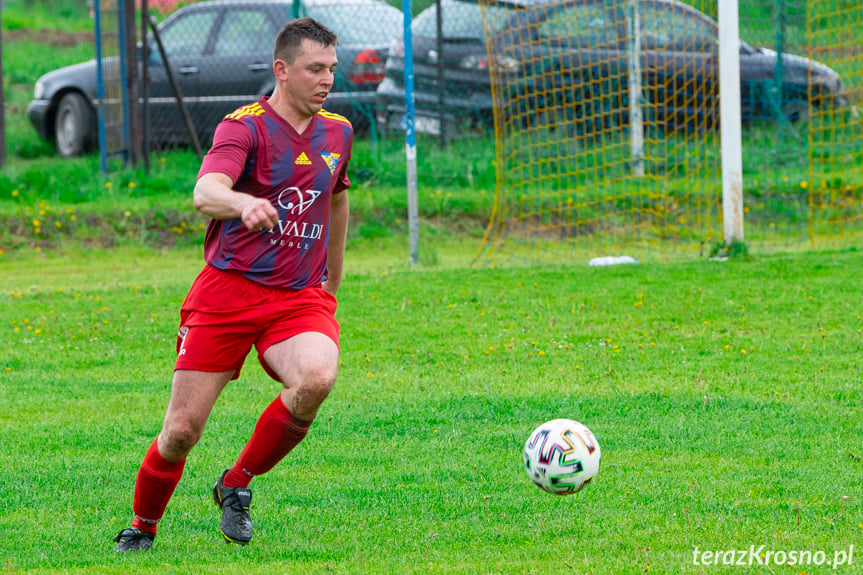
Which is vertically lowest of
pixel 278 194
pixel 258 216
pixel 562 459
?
pixel 562 459

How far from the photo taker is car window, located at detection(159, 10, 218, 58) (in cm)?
1478

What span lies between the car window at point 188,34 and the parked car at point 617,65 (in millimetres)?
2799

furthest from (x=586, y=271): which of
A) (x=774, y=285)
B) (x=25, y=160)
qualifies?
(x=25, y=160)

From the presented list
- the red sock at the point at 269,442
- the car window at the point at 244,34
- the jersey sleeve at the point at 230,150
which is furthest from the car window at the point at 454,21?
the red sock at the point at 269,442

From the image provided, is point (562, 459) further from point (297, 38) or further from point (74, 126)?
point (74, 126)

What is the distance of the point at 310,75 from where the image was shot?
4352 millimetres

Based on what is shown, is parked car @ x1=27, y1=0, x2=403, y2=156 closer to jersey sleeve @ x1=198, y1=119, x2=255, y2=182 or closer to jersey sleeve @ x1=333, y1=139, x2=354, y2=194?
jersey sleeve @ x1=333, y1=139, x2=354, y2=194

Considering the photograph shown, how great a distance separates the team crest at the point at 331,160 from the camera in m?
4.52

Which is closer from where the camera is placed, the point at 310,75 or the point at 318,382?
the point at 318,382

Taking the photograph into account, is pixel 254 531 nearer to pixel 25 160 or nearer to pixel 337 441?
pixel 337 441

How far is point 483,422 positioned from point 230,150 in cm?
267

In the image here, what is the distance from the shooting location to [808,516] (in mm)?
4480

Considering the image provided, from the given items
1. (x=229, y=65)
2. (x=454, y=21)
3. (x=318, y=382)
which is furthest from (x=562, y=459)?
(x=229, y=65)

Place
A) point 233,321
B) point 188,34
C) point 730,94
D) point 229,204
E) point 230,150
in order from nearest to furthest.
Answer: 1. point 229,204
2. point 230,150
3. point 233,321
4. point 730,94
5. point 188,34
